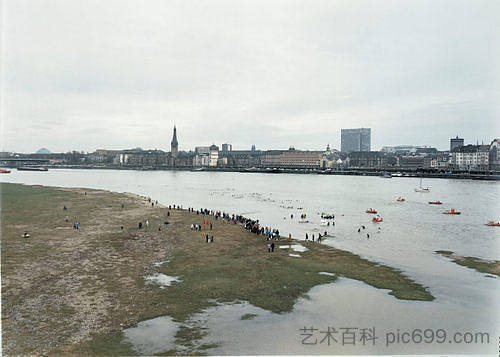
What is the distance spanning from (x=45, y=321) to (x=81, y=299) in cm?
280

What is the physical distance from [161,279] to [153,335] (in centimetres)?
773

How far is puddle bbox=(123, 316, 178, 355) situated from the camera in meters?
15.1

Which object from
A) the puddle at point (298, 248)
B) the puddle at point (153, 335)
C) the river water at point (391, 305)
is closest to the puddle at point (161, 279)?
the puddle at point (153, 335)

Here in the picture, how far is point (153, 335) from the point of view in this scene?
16.2 meters

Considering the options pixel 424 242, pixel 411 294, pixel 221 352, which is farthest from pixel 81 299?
pixel 424 242

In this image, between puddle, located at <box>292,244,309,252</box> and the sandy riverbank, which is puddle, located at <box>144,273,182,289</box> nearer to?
the sandy riverbank

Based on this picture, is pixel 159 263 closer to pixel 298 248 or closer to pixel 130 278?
pixel 130 278

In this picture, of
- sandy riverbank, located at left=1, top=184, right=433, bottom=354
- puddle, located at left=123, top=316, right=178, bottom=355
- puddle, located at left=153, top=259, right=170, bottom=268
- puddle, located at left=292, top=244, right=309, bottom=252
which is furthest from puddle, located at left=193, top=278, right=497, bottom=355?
puddle, located at left=292, top=244, right=309, bottom=252

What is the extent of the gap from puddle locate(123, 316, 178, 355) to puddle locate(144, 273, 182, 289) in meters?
4.90

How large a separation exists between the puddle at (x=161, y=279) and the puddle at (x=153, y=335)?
4898 mm

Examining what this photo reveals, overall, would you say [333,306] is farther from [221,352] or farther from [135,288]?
[135,288]

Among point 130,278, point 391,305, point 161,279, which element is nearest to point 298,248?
point 391,305

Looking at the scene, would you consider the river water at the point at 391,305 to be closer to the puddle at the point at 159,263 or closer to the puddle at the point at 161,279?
the puddle at the point at 161,279

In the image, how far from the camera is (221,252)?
31.4m
